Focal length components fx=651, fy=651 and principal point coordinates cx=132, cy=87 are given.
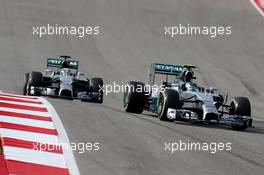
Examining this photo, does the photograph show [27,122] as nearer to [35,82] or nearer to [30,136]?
[30,136]

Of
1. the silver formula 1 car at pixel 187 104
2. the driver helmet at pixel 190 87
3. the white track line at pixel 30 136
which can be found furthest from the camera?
the driver helmet at pixel 190 87

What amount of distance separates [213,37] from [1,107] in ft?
71.6

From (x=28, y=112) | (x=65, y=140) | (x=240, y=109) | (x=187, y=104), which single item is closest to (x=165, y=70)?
(x=187, y=104)

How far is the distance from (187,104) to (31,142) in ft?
23.9

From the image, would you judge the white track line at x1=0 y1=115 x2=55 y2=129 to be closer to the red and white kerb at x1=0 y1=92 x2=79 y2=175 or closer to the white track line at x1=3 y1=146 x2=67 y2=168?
the red and white kerb at x1=0 y1=92 x2=79 y2=175

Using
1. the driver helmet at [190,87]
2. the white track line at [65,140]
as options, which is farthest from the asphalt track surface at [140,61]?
the driver helmet at [190,87]

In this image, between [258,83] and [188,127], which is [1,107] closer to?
[188,127]

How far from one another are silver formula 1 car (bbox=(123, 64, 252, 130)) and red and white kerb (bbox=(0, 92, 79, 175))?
251 cm

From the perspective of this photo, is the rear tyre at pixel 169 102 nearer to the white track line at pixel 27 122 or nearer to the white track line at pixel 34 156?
the white track line at pixel 27 122

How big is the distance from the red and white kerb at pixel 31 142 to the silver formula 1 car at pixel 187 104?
2508mm

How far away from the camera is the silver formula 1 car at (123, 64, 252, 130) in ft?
42.6

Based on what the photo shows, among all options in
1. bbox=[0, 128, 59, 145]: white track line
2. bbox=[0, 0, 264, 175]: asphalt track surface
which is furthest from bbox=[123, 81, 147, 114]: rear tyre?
bbox=[0, 128, 59, 145]: white track line

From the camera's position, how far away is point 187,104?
15.1 meters

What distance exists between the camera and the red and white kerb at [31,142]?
6.92m
